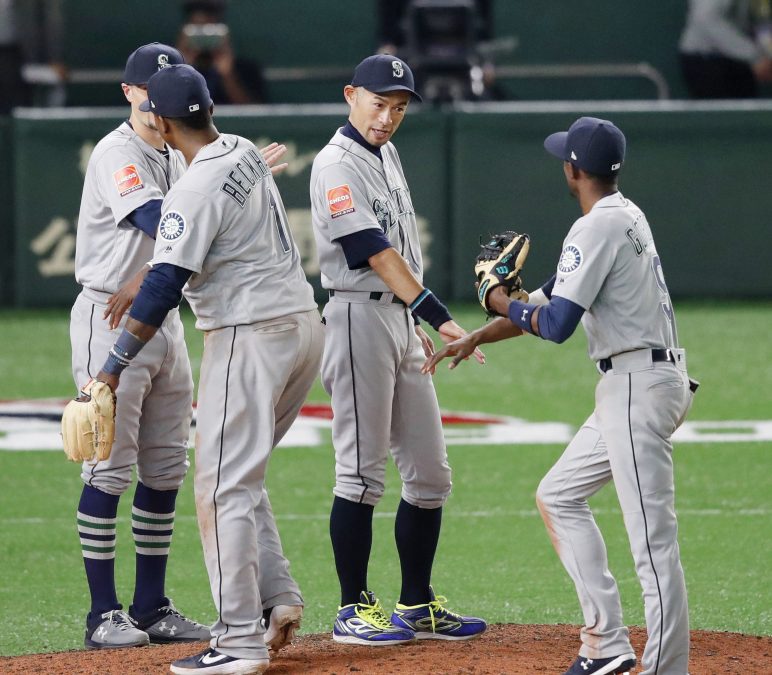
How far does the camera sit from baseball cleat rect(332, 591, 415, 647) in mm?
4949

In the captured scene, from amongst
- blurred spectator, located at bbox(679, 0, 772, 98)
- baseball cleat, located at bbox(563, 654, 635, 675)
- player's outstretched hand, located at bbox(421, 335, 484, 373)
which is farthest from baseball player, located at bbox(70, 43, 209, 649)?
blurred spectator, located at bbox(679, 0, 772, 98)

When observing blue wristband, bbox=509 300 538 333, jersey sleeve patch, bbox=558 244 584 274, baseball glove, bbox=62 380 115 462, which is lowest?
baseball glove, bbox=62 380 115 462

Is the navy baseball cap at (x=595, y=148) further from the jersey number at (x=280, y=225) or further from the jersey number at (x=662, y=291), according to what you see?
the jersey number at (x=280, y=225)

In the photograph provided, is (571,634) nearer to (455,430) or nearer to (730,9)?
(455,430)

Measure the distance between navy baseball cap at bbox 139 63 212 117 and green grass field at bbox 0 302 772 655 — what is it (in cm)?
198

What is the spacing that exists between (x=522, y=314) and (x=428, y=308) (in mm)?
454

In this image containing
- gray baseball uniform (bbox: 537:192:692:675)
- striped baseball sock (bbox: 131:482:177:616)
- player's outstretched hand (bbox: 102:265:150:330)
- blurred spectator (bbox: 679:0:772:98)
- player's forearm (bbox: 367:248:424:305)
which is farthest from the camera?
blurred spectator (bbox: 679:0:772:98)

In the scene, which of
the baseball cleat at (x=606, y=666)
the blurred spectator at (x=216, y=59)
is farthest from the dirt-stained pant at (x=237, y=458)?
the blurred spectator at (x=216, y=59)

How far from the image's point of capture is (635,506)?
14.3ft

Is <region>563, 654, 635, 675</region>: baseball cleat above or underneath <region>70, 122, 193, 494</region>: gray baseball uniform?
underneath

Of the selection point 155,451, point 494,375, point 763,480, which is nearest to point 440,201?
point 494,375

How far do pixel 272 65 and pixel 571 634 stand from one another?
508 inches

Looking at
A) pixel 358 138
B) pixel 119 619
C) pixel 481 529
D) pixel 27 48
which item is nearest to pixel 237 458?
pixel 119 619

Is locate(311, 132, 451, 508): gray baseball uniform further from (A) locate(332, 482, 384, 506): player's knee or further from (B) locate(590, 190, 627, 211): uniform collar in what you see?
(B) locate(590, 190, 627, 211): uniform collar
